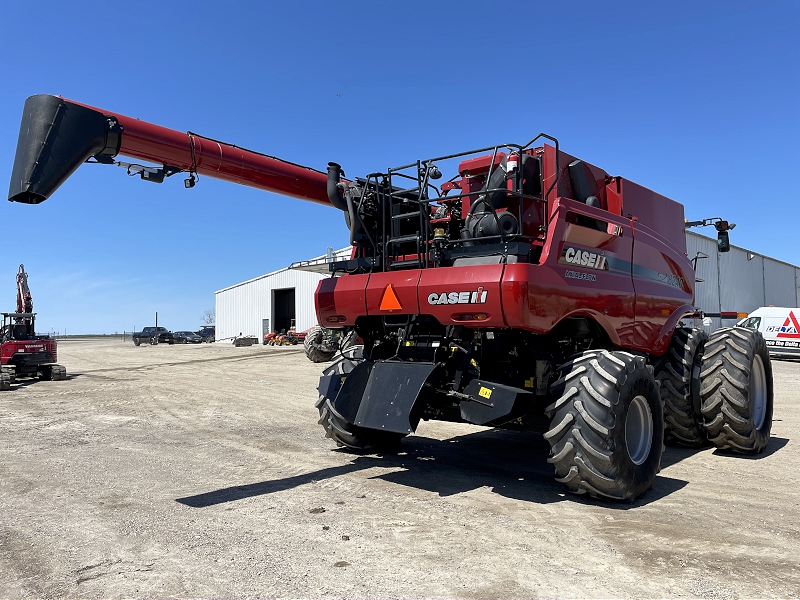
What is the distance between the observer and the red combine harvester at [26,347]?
1955cm

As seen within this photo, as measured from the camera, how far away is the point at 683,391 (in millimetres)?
7375

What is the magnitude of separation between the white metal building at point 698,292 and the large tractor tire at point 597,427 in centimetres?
2238

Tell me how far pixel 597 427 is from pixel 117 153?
5537 millimetres

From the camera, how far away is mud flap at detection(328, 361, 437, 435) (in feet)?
18.3

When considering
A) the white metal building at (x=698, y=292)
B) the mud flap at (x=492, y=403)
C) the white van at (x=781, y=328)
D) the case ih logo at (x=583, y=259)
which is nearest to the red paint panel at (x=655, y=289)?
the case ih logo at (x=583, y=259)

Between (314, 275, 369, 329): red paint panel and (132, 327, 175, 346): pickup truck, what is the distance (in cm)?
4914

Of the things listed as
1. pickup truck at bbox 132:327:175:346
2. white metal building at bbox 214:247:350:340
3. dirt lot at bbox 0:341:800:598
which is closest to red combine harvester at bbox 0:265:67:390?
dirt lot at bbox 0:341:800:598

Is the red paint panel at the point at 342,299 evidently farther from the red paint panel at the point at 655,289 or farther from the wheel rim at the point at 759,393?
the wheel rim at the point at 759,393

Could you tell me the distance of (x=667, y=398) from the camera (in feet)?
24.4

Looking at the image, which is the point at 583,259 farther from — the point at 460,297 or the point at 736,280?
the point at 736,280

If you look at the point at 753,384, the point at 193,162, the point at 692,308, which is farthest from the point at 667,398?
the point at 193,162

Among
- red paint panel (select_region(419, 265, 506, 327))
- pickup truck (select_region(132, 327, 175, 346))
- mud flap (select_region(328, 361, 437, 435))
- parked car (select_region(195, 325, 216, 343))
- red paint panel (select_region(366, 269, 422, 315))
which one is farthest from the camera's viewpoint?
parked car (select_region(195, 325, 216, 343))

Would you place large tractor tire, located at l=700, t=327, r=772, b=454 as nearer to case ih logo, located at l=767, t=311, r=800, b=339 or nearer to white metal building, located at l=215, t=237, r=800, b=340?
case ih logo, located at l=767, t=311, r=800, b=339

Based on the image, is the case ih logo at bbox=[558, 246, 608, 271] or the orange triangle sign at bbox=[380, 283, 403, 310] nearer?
the case ih logo at bbox=[558, 246, 608, 271]
